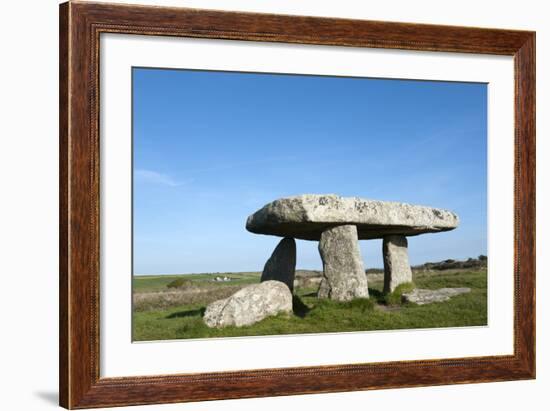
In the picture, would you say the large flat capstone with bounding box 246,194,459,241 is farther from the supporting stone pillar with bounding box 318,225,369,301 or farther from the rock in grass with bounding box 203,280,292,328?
the rock in grass with bounding box 203,280,292,328

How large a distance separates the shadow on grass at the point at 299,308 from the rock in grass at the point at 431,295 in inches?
47.4

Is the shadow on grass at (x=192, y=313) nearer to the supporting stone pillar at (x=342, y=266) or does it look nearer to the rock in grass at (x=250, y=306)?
the rock in grass at (x=250, y=306)

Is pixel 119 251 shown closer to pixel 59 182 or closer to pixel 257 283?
pixel 59 182

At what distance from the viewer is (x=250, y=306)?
859cm

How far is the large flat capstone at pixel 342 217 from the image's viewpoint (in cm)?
995

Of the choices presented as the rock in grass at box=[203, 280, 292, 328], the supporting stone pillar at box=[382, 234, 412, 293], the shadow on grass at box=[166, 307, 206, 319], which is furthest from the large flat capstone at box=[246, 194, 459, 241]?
the shadow on grass at box=[166, 307, 206, 319]

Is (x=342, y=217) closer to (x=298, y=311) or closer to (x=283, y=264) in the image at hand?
(x=283, y=264)

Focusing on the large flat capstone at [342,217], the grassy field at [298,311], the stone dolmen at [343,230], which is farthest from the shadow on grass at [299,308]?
the large flat capstone at [342,217]

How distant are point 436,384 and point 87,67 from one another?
14.6 feet

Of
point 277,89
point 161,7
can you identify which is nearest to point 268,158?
point 277,89

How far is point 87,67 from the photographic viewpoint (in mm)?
6812

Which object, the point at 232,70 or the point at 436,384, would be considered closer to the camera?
A: the point at 232,70

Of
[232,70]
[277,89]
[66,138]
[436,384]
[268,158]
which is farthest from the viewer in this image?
[268,158]

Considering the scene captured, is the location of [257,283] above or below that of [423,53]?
below
